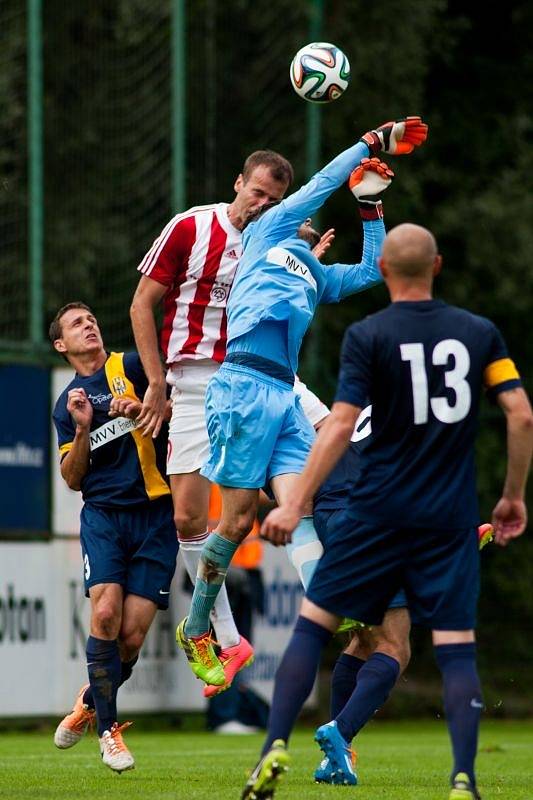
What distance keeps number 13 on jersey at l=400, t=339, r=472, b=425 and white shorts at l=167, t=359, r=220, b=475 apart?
2.63 metres

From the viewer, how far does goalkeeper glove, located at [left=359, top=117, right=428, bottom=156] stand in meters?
8.27

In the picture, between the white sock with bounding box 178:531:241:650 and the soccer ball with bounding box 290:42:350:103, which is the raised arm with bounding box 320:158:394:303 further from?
the white sock with bounding box 178:531:241:650

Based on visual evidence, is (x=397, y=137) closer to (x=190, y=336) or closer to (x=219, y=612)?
(x=190, y=336)

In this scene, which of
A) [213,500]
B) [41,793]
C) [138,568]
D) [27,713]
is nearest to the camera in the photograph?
[41,793]

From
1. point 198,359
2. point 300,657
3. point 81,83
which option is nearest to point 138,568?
point 198,359

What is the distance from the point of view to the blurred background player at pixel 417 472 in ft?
20.6

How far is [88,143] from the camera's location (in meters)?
18.3

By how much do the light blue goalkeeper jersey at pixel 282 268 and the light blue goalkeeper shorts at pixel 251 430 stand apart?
0.52 feet

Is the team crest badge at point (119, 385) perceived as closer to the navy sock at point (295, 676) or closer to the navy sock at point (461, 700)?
the navy sock at point (295, 676)

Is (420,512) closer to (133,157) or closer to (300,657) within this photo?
(300,657)

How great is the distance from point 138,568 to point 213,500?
6.51 meters

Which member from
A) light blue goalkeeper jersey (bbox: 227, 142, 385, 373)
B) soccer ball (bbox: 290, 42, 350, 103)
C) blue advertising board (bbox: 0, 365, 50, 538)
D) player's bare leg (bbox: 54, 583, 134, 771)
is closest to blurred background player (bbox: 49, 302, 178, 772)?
player's bare leg (bbox: 54, 583, 134, 771)

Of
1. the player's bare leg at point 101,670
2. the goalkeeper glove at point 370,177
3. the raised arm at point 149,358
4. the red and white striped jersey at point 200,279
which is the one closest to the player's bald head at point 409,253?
the goalkeeper glove at point 370,177

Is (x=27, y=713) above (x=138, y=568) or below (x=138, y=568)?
below
